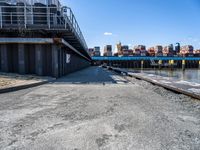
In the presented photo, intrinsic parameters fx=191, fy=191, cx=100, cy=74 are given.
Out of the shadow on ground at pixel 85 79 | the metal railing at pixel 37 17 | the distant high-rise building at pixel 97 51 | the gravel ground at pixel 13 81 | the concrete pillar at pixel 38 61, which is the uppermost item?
the distant high-rise building at pixel 97 51

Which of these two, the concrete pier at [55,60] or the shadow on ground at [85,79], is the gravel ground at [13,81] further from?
the concrete pier at [55,60]

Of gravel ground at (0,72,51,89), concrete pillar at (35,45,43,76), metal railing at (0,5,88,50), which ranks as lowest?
gravel ground at (0,72,51,89)

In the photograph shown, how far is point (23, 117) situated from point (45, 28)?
9882mm

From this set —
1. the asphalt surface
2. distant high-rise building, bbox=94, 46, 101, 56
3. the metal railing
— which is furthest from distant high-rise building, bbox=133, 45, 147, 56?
the asphalt surface

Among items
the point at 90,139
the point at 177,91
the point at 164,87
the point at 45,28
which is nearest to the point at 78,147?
the point at 90,139

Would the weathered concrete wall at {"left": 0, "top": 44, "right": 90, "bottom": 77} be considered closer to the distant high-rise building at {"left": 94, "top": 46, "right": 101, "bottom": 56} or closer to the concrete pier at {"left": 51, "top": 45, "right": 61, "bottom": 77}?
the concrete pier at {"left": 51, "top": 45, "right": 61, "bottom": 77}

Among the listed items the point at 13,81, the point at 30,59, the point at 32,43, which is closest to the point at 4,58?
the point at 30,59

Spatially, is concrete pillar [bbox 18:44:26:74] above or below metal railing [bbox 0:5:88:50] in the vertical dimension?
below

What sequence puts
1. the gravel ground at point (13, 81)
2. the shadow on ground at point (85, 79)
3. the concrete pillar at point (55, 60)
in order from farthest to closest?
the concrete pillar at point (55, 60) → the shadow on ground at point (85, 79) → the gravel ground at point (13, 81)

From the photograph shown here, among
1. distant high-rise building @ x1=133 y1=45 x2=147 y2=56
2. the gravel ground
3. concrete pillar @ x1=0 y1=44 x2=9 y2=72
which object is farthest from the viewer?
distant high-rise building @ x1=133 y1=45 x2=147 y2=56

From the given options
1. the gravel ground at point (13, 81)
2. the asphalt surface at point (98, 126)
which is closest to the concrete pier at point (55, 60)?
the gravel ground at point (13, 81)

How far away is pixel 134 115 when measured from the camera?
186 inches

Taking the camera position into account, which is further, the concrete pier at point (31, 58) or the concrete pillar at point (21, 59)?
the concrete pier at point (31, 58)

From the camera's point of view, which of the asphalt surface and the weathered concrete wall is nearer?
the asphalt surface
